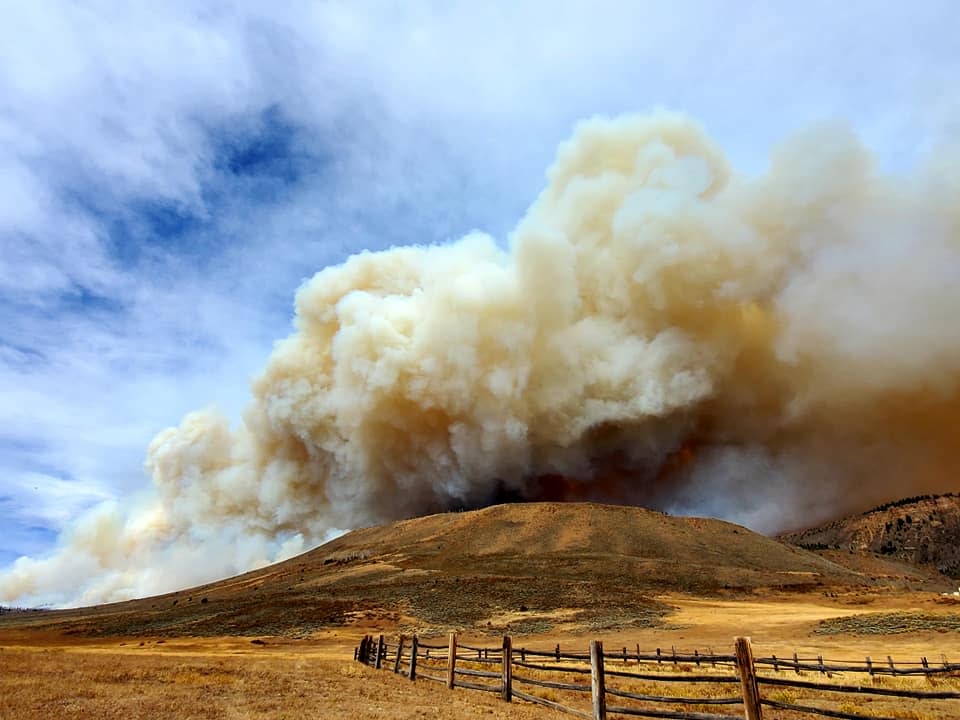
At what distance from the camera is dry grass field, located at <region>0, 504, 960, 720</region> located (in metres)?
12.1

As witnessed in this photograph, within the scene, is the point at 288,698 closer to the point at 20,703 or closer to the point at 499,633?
the point at 20,703

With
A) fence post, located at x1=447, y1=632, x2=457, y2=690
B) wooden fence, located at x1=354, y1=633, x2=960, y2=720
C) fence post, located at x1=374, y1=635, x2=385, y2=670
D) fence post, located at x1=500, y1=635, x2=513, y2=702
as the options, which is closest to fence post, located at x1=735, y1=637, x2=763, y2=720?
wooden fence, located at x1=354, y1=633, x2=960, y2=720

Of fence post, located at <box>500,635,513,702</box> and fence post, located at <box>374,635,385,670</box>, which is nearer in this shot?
fence post, located at <box>500,635,513,702</box>

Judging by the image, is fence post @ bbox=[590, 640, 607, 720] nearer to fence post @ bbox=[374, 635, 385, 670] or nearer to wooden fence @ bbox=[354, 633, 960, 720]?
wooden fence @ bbox=[354, 633, 960, 720]

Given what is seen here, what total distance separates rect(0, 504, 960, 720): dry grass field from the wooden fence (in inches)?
23.5

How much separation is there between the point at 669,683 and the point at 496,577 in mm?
49127

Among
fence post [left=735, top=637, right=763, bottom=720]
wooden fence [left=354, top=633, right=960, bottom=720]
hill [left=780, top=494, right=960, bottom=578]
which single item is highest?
hill [left=780, top=494, right=960, bottom=578]

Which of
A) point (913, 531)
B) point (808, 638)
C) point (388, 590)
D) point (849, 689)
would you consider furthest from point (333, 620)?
point (913, 531)

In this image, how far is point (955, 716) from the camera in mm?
11562

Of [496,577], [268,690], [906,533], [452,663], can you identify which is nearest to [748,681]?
[452,663]

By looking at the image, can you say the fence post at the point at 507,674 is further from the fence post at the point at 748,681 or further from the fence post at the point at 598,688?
the fence post at the point at 748,681

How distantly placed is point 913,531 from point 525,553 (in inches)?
5127

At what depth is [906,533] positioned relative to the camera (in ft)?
511

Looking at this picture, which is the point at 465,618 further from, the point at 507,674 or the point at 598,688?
the point at 598,688
